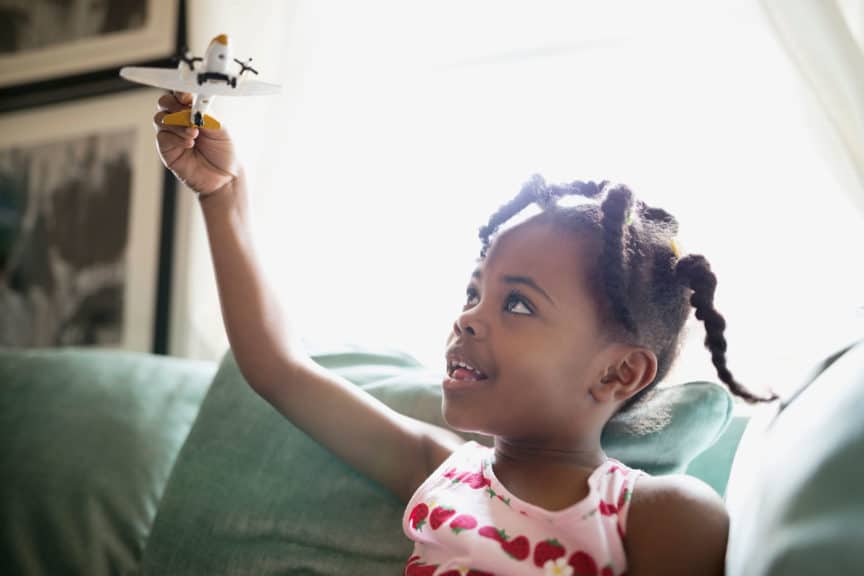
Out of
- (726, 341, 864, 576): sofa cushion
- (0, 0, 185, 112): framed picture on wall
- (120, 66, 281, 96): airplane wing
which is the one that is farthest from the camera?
(0, 0, 185, 112): framed picture on wall

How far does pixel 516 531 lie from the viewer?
0.89 m

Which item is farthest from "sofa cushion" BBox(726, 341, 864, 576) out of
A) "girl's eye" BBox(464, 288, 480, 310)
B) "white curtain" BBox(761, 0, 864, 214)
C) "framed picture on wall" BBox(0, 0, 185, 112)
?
"framed picture on wall" BBox(0, 0, 185, 112)

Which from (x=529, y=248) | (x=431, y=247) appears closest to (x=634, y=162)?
(x=431, y=247)

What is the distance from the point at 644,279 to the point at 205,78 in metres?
0.59

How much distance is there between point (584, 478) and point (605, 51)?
123 centimetres

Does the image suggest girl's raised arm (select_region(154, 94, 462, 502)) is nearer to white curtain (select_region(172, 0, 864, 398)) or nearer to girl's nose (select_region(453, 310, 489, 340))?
girl's nose (select_region(453, 310, 489, 340))

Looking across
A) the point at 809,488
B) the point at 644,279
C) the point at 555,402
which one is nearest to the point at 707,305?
the point at 644,279

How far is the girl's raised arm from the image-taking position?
1.12 m

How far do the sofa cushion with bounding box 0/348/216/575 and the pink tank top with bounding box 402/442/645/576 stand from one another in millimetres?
633

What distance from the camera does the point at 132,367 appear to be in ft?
5.26

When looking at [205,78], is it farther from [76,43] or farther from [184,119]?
[76,43]

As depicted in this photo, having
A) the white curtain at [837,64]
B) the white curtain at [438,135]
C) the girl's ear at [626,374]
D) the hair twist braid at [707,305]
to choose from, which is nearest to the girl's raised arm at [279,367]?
the girl's ear at [626,374]

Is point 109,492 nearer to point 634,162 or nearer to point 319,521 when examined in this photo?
point 319,521

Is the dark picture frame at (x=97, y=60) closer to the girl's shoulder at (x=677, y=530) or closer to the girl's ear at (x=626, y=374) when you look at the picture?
the girl's ear at (x=626, y=374)
